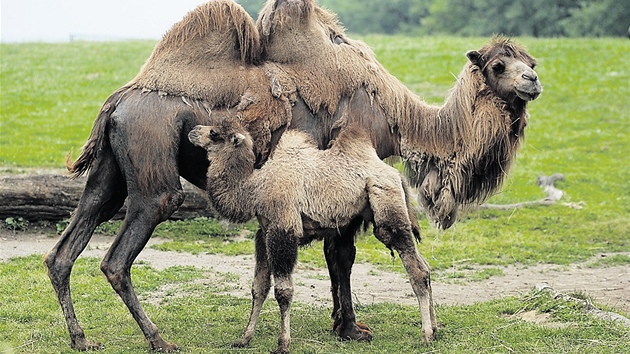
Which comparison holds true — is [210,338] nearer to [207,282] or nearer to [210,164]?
[210,164]

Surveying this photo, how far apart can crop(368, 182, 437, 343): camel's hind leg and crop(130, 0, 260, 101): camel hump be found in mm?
1468

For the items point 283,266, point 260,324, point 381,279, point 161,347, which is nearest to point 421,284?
point 283,266

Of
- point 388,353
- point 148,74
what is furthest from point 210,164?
point 388,353

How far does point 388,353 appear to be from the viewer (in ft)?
21.9

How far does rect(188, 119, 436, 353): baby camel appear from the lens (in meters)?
6.59

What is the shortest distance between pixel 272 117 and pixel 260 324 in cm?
190

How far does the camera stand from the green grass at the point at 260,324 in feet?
21.9

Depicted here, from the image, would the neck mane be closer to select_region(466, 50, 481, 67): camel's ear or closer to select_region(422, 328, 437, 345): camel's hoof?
select_region(466, 50, 481, 67): camel's ear

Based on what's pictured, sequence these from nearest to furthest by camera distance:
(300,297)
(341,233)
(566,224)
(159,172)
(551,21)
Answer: (159,172), (341,233), (300,297), (566,224), (551,21)

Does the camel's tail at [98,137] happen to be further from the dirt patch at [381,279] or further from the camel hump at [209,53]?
the dirt patch at [381,279]

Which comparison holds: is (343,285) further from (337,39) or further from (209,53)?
(209,53)

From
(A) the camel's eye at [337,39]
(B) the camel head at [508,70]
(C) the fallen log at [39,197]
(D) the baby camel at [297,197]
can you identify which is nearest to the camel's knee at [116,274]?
(D) the baby camel at [297,197]

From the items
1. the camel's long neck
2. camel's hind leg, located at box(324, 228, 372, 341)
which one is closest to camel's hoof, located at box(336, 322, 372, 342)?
camel's hind leg, located at box(324, 228, 372, 341)

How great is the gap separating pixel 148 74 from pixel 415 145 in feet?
7.86
